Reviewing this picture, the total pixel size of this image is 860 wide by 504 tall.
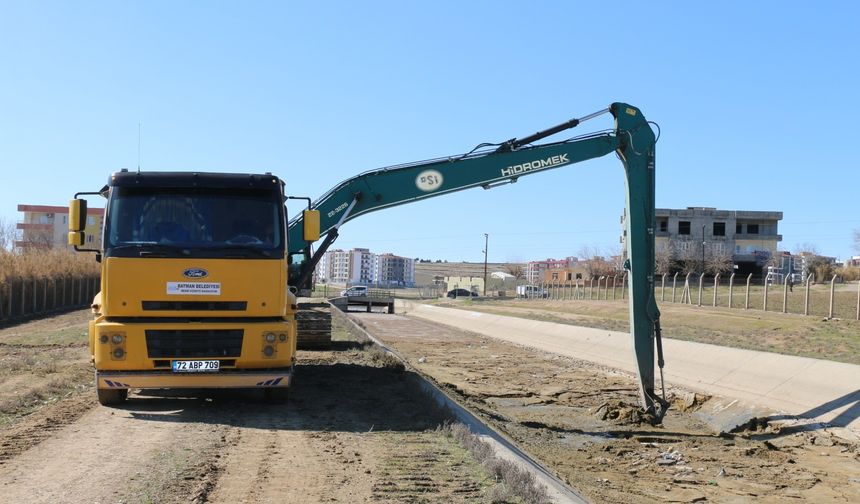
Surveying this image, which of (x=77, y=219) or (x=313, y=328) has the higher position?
(x=77, y=219)

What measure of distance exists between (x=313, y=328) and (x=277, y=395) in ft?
30.0

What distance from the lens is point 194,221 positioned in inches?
440

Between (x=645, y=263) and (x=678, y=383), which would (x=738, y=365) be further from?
(x=645, y=263)

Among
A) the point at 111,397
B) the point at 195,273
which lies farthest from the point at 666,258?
the point at 195,273

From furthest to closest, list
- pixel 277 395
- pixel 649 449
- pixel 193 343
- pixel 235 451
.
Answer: pixel 277 395 < pixel 649 449 < pixel 193 343 < pixel 235 451

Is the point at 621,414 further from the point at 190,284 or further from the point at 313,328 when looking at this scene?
the point at 313,328

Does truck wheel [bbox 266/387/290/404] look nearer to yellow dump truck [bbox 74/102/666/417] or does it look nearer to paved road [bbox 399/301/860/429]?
yellow dump truck [bbox 74/102/666/417]

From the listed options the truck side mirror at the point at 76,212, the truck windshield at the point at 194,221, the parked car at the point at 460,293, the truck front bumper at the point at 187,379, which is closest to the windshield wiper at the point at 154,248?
the truck windshield at the point at 194,221

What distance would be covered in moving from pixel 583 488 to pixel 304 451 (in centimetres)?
306

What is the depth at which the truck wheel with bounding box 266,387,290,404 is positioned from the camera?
12.0 m

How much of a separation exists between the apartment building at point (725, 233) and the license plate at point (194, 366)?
84.0 metres

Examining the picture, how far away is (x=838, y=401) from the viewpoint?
42.9 ft

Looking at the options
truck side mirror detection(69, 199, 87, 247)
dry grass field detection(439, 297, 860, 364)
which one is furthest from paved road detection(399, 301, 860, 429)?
truck side mirror detection(69, 199, 87, 247)

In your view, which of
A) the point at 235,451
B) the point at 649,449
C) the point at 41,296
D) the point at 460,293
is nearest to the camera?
the point at 235,451
